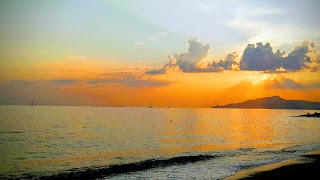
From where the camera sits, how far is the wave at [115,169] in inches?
1259

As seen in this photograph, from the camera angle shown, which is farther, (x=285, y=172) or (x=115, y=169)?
(x=115, y=169)

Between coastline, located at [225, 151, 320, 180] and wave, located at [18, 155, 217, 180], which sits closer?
coastline, located at [225, 151, 320, 180]

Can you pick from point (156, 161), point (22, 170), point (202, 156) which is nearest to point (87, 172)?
point (22, 170)

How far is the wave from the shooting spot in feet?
105

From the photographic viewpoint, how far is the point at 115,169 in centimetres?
3556

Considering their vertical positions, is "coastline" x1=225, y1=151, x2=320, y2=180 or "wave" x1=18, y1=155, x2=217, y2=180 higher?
"coastline" x1=225, y1=151, x2=320, y2=180

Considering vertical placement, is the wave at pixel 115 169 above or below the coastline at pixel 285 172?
below

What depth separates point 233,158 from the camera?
44.2 metres

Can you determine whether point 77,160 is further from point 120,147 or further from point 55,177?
point 120,147

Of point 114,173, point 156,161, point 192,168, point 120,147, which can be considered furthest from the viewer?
point 120,147

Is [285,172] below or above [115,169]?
above

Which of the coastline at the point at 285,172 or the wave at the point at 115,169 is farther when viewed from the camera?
the wave at the point at 115,169

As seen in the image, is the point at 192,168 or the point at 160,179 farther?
the point at 192,168

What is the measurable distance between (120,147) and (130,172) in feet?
76.6
